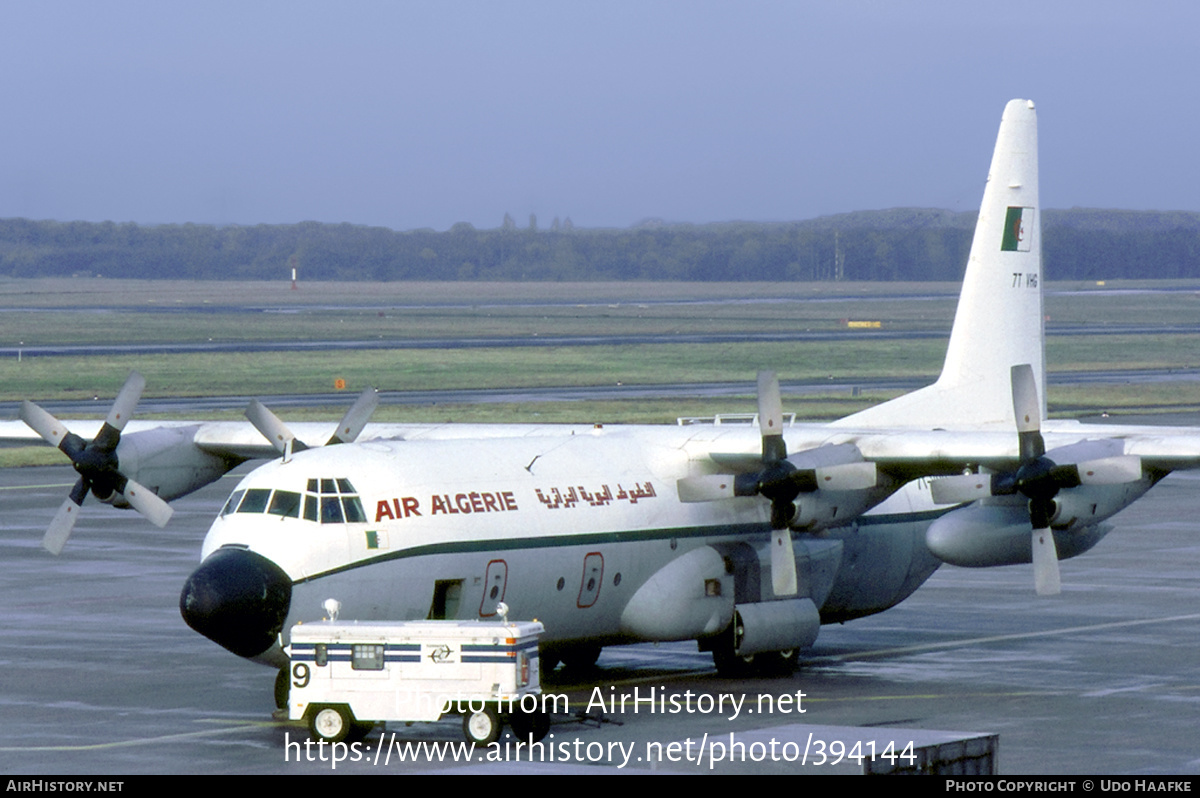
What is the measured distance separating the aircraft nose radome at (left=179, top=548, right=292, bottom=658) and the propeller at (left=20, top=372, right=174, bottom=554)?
17.2ft

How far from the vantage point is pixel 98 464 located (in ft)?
86.5

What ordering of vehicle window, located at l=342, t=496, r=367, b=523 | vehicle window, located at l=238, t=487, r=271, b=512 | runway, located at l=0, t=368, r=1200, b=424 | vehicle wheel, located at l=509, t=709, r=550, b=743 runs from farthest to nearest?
1. runway, located at l=0, t=368, r=1200, b=424
2. vehicle window, located at l=238, t=487, r=271, b=512
3. vehicle window, located at l=342, t=496, r=367, b=523
4. vehicle wheel, located at l=509, t=709, r=550, b=743

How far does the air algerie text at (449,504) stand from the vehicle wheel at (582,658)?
3233 millimetres

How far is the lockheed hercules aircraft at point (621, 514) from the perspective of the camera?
22.0 meters

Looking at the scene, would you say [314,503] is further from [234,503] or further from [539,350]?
[539,350]

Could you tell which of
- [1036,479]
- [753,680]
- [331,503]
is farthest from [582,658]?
[1036,479]

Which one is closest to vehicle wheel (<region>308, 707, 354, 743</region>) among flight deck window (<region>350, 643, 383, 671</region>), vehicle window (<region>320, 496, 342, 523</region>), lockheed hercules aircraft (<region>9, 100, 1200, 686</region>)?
flight deck window (<region>350, 643, 383, 671</region>)

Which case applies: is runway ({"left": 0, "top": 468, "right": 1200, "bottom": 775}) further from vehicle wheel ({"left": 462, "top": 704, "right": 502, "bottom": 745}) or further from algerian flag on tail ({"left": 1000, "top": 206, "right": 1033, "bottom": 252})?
algerian flag on tail ({"left": 1000, "top": 206, "right": 1033, "bottom": 252})

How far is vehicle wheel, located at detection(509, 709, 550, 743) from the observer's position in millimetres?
20281

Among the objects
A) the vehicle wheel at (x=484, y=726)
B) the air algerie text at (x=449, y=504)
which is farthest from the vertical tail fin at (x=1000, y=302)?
the vehicle wheel at (x=484, y=726)

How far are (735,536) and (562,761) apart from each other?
7300 millimetres

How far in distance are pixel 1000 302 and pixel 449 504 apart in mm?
12034

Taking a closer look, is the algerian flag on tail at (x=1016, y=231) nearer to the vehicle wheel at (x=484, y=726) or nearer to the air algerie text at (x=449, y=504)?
the air algerie text at (x=449, y=504)
